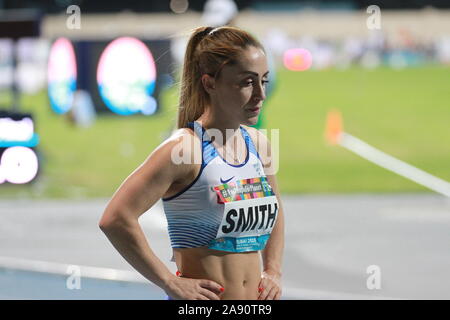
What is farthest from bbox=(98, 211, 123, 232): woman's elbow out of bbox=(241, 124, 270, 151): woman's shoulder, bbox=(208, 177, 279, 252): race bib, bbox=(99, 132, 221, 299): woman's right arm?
bbox=(241, 124, 270, 151): woman's shoulder

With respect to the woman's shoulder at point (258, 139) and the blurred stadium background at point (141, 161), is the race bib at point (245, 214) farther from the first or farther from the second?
the blurred stadium background at point (141, 161)

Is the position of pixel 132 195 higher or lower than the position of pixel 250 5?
lower

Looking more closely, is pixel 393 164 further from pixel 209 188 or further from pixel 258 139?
pixel 209 188

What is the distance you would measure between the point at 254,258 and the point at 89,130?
22.9m

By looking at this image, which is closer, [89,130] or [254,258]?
[254,258]

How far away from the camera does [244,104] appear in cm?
311

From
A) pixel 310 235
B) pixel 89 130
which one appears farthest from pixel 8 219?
pixel 89 130

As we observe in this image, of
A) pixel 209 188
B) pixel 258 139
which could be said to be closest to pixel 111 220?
pixel 209 188

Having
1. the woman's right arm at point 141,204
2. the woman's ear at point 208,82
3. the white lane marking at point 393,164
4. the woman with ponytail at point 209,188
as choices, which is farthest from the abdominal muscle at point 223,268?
the white lane marking at point 393,164

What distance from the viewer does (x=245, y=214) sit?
10.3 feet

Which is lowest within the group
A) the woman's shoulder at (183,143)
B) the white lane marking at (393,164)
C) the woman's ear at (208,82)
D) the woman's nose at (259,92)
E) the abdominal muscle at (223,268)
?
the abdominal muscle at (223,268)

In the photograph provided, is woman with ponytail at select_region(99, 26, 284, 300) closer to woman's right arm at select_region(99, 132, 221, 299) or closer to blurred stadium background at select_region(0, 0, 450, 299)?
woman's right arm at select_region(99, 132, 221, 299)

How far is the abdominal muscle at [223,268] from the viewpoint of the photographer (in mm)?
3174
